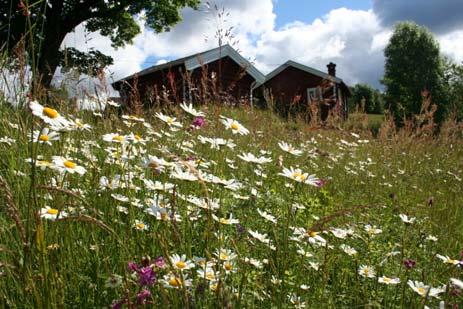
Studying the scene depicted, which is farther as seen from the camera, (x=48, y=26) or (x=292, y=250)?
(x=48, y=26)

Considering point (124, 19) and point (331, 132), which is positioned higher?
point (124, 19)

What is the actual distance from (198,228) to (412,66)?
120 feet

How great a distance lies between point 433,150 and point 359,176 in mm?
2609

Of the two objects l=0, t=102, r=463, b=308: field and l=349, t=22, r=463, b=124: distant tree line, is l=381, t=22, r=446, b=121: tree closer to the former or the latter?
l=349, t=22, r=463, b=124: distant tree line

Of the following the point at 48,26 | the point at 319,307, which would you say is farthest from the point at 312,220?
the point at 48,26

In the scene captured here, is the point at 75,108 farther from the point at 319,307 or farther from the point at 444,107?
the point at 444,107

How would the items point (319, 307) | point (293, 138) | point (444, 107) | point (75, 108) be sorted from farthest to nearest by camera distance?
1. point (444, 107)
2. point (293, 138)
3. point (75, 108)
4. point (319, 307)

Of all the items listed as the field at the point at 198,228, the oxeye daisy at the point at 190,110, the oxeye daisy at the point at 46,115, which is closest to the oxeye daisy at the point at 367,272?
the field at the point at 198,228

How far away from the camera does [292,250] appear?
210 cm

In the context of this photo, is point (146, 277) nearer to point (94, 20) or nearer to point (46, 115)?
point (46, 115)

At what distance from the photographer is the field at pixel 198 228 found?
1.20m

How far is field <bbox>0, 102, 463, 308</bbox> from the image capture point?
1.20 metres

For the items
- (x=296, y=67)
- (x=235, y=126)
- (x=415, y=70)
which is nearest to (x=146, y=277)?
(x=235, y=126)

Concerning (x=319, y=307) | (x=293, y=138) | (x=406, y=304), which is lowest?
(x=406, y=304)
